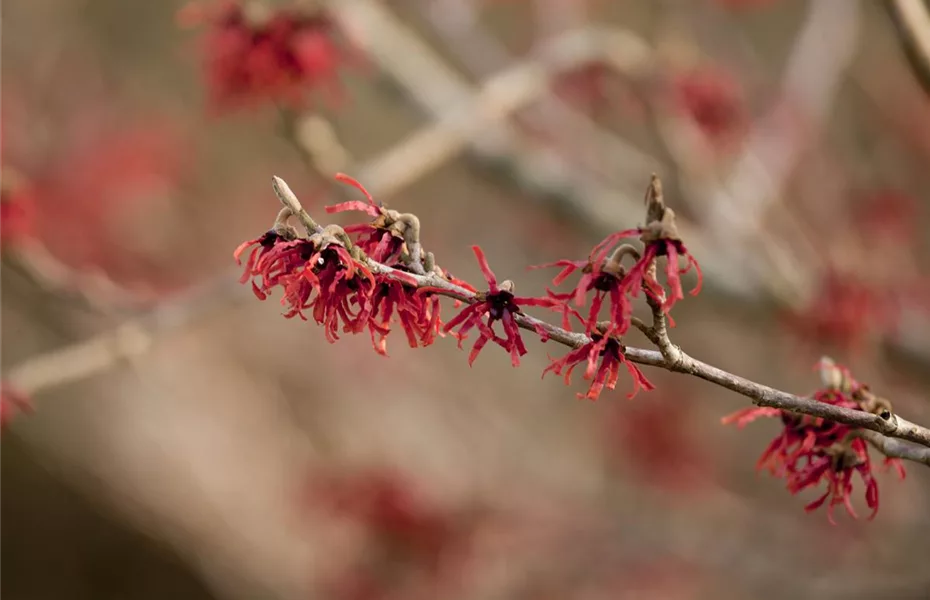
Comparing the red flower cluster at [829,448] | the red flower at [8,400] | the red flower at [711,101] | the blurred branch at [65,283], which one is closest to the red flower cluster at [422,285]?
the red flower cluster at [829,448]

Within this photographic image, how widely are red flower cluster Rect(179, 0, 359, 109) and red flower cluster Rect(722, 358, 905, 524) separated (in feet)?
4.23

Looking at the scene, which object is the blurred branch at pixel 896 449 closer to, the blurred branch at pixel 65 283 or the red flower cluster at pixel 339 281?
the red flower cluster at pixel 339 281

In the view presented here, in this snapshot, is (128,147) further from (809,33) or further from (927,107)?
(927,107)

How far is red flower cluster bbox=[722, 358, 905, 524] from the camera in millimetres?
1029

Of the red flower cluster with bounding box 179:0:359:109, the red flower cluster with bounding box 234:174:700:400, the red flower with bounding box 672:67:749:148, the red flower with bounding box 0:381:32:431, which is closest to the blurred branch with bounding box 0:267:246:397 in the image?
the red flower with bounding box 0:381:32:431

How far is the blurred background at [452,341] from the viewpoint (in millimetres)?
2670

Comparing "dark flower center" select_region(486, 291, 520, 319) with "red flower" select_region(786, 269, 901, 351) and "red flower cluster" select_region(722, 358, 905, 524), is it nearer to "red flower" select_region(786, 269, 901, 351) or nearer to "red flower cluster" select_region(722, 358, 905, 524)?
"red flower cluster" select_region(722, 358, 905, 524)

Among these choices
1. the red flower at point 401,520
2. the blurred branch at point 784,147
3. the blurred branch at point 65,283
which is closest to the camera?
the blurred branch at point 65,283

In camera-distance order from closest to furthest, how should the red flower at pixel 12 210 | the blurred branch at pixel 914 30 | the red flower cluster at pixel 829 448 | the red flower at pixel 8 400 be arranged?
1. the red flower cluster at pixel 829 448
2. the blurred branch at pixel 914 30
3. the red flower at pixel 8 400
4. the red flower at pixel 12 210

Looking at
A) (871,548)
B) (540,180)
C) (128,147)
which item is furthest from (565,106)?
(128,147)

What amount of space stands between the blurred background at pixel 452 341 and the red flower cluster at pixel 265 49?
0.19ft

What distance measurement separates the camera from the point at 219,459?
4.28 meters

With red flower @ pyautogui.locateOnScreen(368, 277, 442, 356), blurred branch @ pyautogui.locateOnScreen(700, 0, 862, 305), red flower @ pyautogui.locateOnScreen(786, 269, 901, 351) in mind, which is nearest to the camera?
red flower @ pyautogui.locateOnScreen(368, 277, 442, 356)

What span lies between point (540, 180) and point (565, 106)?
99 centimetres
